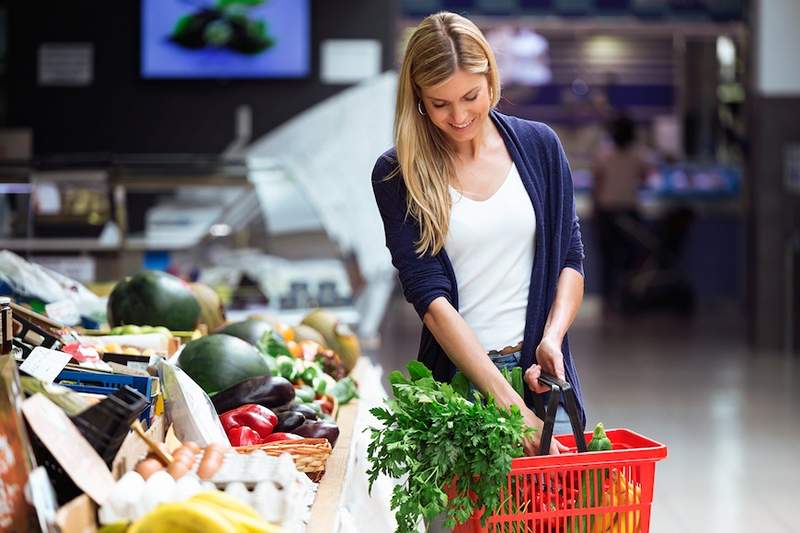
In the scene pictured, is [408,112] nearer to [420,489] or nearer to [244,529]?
[420,489]

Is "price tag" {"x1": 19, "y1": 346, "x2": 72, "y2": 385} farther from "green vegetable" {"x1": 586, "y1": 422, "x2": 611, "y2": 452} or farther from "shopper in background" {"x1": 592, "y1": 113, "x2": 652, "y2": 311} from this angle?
"shopper in background" {"x1": 592, "y1": 113, "x2": 652, "y2": 311}

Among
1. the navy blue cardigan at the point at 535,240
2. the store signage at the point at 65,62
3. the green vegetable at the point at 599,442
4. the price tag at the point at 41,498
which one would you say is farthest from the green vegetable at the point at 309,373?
the store signage at the point at 65,62

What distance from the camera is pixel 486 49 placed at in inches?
108

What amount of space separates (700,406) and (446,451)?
5537 mm

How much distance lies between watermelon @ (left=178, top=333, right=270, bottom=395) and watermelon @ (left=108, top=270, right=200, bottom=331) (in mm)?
595

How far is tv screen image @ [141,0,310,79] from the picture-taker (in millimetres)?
7984

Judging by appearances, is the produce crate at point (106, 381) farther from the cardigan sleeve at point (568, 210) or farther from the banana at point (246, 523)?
the cardigan sleeve at point (568, 210)

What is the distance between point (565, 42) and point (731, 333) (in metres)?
5.55

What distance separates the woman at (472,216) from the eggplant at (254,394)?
0.55 metres

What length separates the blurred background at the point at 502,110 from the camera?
5.49 m

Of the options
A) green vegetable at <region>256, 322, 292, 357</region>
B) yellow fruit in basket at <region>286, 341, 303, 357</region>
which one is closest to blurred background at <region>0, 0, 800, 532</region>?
yellow fruit in basket at <region>286, 341, 303, 357</region>

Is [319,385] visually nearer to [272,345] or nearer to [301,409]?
[272,345]

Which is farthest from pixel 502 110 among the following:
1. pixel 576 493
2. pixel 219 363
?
pixel 576 493

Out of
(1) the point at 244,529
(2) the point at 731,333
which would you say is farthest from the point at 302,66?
(1) the point at 244,529
